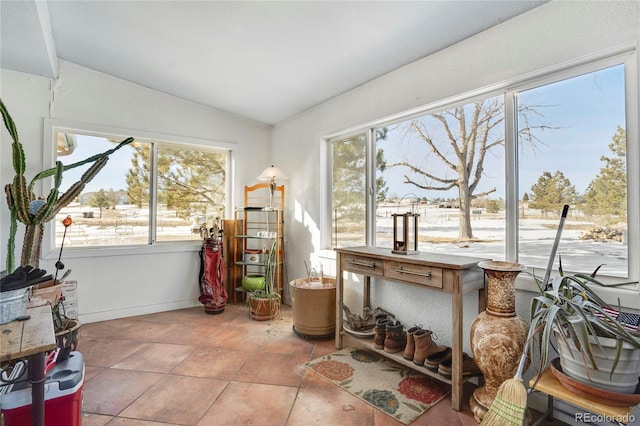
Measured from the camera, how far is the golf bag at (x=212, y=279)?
11.9 ft

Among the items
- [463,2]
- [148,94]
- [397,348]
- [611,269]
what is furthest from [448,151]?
[148,94]

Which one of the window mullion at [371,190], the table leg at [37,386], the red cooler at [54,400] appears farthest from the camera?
the window mullion at [371,190]

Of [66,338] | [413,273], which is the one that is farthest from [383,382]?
[66,338]

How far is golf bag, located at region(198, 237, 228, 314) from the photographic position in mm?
3641

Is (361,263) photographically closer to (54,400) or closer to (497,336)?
(497,336)

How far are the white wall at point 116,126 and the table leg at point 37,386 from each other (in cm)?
259

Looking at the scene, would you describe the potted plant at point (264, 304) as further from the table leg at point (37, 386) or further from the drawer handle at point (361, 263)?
the table leg at point (37, 386)

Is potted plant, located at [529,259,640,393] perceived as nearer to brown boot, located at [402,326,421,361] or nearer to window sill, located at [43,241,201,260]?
brown boot, located at [402,326,421,361]

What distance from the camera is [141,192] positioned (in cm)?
372

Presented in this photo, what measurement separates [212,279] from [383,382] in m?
2.35

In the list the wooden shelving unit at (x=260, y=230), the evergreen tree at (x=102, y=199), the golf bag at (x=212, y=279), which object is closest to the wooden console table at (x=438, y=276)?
the wooden shelving unit at (x=260, y=230)

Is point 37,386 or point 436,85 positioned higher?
point 436,85

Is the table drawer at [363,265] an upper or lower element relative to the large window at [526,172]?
lower

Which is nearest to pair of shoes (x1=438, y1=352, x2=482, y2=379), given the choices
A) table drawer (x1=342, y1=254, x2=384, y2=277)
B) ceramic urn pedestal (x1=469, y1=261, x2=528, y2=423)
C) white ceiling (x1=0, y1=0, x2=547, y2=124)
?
ceramic urn pedestal (x1=469, y1=261, x2=528, y2=423)
